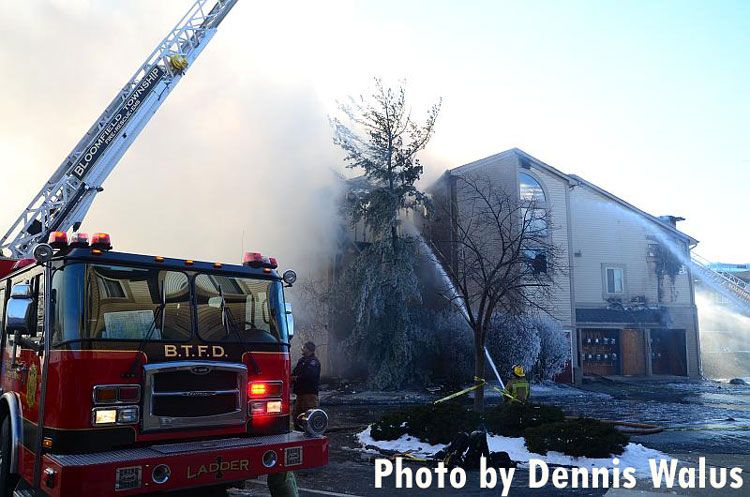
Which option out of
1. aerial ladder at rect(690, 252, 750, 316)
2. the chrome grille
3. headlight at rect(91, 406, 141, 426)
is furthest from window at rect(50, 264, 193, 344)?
aerial ladder at rect(690, 252, 750, 316)

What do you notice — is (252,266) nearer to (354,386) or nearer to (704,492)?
(704,492)

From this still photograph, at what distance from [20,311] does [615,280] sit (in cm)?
2719

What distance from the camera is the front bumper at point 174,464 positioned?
3721 mm

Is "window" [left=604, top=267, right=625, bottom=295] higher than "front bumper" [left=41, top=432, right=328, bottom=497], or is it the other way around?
"window" [left=604, top=267, right=625, bottom=295]

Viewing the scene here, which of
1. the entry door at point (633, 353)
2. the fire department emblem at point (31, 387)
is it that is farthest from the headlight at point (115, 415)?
the entry door at point (633, 353)

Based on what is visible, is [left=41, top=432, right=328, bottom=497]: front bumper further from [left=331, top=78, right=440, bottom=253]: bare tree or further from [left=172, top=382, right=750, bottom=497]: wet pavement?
[left=331, top=78, right=440, bottom=253]: bare tree

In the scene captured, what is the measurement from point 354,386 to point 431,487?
14.8 meters

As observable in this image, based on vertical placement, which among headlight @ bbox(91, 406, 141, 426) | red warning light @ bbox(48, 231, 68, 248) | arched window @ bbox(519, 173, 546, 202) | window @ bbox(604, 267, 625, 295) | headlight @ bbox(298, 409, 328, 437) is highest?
arched window @ bbox(519, 173, 546, 202)

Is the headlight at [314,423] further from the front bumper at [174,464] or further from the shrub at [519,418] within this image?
the shrub at [519,418]

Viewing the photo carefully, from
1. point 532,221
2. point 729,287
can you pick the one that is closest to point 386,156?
point 532,221

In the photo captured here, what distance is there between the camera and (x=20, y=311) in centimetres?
442

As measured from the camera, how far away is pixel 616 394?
66.8 feet

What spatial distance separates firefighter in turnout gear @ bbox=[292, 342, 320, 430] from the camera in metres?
8.51

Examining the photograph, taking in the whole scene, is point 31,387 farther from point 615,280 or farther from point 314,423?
point 615,280
